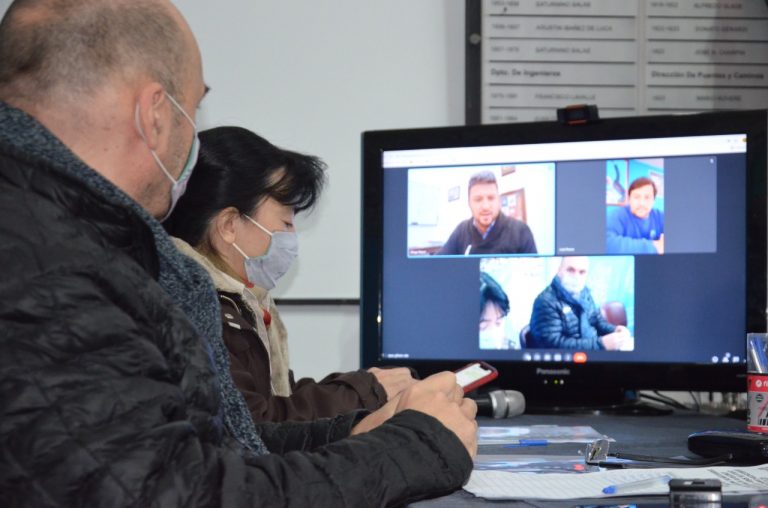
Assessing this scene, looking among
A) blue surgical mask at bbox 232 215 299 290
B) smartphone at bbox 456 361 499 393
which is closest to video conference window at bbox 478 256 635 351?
smartphone at bbox 456 361 499 393

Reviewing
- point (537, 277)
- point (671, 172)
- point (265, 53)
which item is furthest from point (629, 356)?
point (265, 53)

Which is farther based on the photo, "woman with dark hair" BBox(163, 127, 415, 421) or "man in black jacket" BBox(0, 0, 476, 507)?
"woman with dark hair" BBox(163, 127, 415, 421)

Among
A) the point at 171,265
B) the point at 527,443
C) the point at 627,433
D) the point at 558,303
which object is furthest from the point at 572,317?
the point at 171,265

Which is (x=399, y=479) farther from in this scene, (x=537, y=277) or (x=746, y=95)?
(x=746, y=95)

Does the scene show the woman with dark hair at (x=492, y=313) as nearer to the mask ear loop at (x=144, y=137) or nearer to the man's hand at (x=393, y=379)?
the man's hand at (x=393, y=379)

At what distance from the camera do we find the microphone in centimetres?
180

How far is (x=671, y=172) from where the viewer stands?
189 centimetres

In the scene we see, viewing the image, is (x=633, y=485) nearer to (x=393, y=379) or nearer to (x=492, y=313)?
(x=393, y=379)

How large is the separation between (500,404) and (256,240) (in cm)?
56

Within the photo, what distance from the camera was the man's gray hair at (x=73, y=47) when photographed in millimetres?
877

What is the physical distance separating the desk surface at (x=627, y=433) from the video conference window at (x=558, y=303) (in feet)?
0.51

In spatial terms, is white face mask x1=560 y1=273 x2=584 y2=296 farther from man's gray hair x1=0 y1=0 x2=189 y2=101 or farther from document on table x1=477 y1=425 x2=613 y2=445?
man's gray hair x1=0 y1=0 x2=189 y2=101

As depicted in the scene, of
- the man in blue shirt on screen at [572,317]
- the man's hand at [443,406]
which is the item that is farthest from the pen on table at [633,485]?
the man in blue shirt on screen at [572,317]

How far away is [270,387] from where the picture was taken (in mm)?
1616
